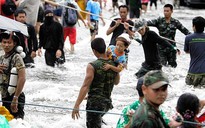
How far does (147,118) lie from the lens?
4.17 meters

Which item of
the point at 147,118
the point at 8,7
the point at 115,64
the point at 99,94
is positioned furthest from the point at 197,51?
the point at 147,118

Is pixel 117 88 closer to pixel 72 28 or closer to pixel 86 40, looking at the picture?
pixel 72 28

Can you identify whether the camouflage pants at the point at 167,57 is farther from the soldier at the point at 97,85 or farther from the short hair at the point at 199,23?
the soldier at the point at 97,85

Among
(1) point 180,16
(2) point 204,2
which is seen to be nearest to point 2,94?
(1) point 180,16

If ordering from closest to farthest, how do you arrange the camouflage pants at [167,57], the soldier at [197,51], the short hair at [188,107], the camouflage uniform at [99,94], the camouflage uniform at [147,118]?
the camouflage uniform at [147,118] → the short hair at [188,107] → the camouflage uniform at [99,94] → the soldier at [197,51] → the camouflage pants at [167,57]

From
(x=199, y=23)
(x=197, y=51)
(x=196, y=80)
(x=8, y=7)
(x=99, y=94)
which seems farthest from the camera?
(x=8, y=7)

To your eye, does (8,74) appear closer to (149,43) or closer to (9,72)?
(9,72)

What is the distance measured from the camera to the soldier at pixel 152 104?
418 cm

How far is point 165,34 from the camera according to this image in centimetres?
1169

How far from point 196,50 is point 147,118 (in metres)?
5.51

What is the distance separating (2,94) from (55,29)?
5349mm

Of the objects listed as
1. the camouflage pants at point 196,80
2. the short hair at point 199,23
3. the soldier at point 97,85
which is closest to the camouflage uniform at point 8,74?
the soldier at point 97,85

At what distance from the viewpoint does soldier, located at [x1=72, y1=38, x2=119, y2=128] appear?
662cm

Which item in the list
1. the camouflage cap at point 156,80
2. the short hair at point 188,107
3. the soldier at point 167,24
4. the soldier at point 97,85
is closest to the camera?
the camouflage cap at point 156,80
